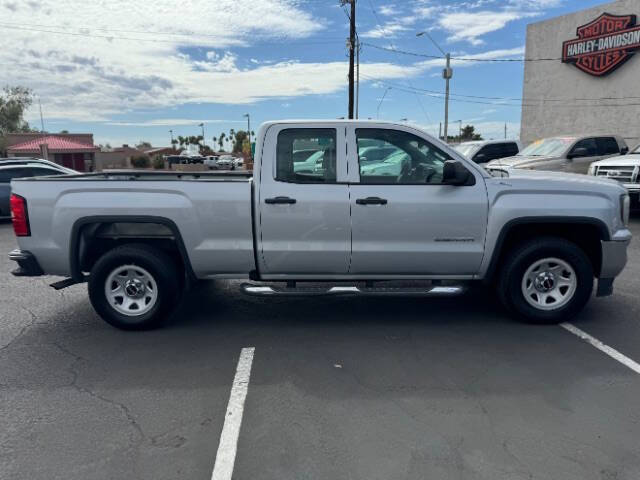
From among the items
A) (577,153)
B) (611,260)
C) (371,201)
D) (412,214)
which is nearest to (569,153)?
(577,153)

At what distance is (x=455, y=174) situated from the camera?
452 cm

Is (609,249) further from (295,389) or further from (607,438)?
(295,389)

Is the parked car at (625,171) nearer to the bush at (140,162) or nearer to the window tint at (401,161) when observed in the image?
the window tint at (401,161)

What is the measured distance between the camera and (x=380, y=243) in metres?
4.72

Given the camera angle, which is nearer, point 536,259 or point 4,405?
point 4,405

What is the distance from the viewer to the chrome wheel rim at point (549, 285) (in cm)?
489

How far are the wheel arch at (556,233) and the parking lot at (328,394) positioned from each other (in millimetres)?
675

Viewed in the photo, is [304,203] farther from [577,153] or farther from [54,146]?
[54,146]

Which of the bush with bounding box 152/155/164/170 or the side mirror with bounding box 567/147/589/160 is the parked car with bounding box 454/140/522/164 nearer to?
the side mirror with bounding box 567/147/589/160

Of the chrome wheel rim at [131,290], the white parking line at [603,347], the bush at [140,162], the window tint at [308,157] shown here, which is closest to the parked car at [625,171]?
the white parking line at [603,347]

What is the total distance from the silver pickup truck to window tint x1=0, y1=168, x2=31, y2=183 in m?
9.22

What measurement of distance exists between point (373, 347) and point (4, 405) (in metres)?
2.89

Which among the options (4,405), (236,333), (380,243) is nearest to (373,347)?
(380,243)

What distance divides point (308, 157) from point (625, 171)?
928cm
